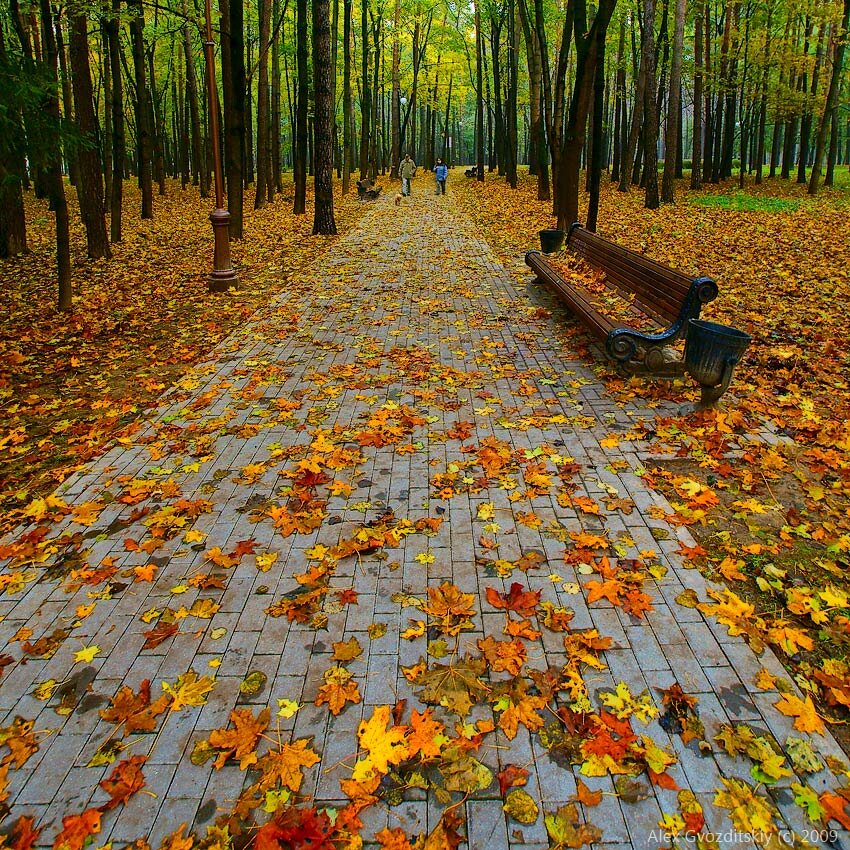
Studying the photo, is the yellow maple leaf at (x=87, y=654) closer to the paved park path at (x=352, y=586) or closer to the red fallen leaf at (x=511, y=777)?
the paved park path at (x=352, y=586)

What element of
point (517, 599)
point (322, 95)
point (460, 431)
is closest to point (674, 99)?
point (322, 95)

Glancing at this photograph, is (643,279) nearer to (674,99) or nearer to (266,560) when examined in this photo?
(266,560)

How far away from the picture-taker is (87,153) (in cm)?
1167

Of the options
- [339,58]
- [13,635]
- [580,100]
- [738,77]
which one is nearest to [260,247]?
[580,100]

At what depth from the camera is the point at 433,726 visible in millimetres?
2465

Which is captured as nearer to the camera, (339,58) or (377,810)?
(377,810)

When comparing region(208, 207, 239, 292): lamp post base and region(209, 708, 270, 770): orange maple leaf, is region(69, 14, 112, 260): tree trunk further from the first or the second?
region(209, 708, 270, 770): orange maple leaf

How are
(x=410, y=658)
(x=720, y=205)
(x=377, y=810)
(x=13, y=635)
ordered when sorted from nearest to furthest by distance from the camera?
(x=377, y=810) → (x=410, y=658) → (x=13, y=635) → (x=720, y=205)

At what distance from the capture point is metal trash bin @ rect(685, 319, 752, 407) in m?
4.90

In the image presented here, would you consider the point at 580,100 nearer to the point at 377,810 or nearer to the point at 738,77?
the point at 377,810

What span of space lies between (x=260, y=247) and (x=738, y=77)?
65.5ft

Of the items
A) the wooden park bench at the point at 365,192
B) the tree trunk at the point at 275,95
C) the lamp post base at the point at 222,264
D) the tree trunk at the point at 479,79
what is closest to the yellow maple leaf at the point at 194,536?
the lamp post base at the point at 222,264

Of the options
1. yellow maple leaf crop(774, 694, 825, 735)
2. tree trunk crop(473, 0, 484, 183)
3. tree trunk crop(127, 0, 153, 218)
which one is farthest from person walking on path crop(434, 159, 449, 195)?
yellow maple leaf crop(774, 694, 825, 735)

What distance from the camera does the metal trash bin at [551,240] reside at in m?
12.0
